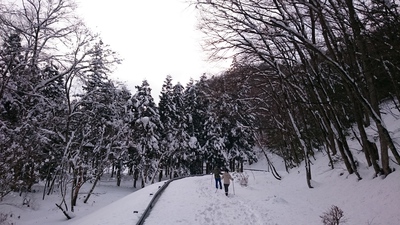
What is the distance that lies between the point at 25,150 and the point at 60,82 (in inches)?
724

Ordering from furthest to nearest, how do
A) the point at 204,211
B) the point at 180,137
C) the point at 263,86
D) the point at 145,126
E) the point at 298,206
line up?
the point at 180,137 < the point at 145,126 < the point at 263,86 < the point at 298,206 < the point at 204,211

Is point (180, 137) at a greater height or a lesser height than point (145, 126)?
lesser

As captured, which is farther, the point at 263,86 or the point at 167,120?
the point at 167,120

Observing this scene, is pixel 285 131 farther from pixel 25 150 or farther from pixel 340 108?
pixel 25 150

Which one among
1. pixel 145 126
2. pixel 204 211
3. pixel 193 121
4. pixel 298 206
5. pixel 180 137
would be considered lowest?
pixel 298 206

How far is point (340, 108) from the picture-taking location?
57.7 ft

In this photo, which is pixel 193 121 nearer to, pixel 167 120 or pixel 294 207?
pixel 167 120

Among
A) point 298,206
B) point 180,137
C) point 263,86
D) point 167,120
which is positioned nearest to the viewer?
point 298,206

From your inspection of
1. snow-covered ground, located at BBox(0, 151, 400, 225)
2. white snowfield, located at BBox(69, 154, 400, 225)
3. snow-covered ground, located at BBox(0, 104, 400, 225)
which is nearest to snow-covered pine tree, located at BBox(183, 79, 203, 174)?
snow-covered ground, located at BBox(0, 104, 400, 225)

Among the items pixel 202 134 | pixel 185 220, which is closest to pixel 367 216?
pixel 185 220

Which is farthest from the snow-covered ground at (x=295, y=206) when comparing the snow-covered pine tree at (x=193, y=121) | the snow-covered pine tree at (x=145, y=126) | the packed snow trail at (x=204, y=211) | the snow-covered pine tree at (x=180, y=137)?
the snow-covered pine tree at (x=193, y=121)

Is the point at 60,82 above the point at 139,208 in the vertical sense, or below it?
above

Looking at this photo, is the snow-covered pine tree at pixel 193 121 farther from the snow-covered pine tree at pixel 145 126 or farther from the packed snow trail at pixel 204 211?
the packed snow trail at pixel 204 211

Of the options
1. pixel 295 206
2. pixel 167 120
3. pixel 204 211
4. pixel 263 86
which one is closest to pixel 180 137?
pixel 167 120
